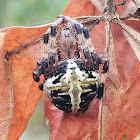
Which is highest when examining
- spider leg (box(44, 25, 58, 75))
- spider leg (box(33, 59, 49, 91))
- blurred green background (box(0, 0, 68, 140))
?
spider leg (box(44, 25, 58, 75))

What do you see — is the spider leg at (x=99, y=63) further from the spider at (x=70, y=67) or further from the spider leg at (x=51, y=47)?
the spider leg at (x=51, y=47)

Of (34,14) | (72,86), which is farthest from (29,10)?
(72,86)

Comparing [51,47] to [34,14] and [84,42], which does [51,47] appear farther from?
[34,14]

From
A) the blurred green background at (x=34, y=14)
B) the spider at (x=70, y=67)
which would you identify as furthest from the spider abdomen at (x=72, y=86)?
the blurred green background at (x=34, y=14)

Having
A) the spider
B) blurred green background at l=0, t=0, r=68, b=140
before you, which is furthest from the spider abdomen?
blurred green background at l=0, t=0, r=68, b=140

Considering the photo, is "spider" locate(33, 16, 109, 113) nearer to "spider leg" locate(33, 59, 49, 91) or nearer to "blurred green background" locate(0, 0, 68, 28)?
"spider leg" locate(33, 59, 49, 91)

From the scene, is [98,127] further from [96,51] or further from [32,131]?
[32,131]
